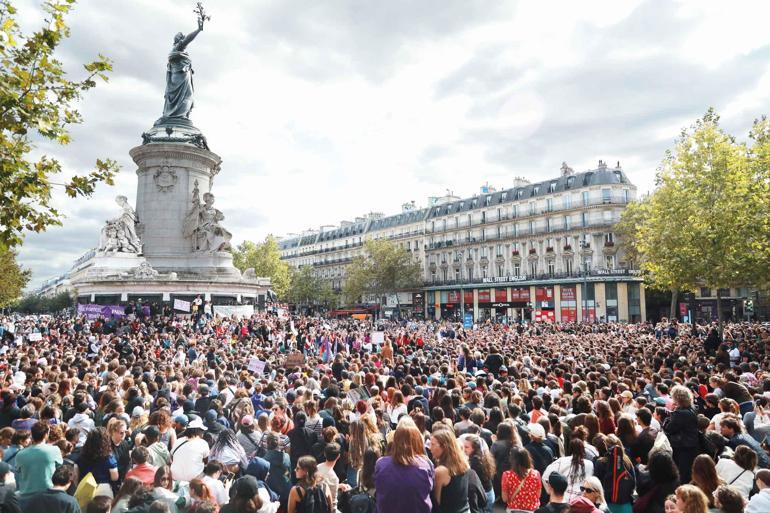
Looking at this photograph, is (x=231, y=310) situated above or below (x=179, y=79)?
below

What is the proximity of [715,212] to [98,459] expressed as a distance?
1079 inches

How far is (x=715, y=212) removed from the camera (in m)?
25.4

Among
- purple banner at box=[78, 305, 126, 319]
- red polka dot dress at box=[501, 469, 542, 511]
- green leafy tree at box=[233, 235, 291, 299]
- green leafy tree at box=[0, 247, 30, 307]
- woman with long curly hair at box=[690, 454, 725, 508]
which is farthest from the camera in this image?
green leafy tree at box=[233, 235, 291, 299]

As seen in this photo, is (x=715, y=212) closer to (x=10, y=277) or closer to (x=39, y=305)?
(x=10, y=277)

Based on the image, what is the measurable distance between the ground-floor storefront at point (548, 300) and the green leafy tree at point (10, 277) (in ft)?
144

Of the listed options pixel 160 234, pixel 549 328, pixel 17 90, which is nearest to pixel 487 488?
pixel 17 90

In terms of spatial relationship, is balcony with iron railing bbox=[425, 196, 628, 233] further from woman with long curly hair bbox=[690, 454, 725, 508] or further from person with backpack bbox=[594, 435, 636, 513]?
woman with long curly hair bbox=[690, 454, 725, 508]

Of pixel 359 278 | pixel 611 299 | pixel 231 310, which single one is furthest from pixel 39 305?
pixel 611 299

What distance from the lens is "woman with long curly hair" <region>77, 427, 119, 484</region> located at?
611 cm

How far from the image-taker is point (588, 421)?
24.0 ft

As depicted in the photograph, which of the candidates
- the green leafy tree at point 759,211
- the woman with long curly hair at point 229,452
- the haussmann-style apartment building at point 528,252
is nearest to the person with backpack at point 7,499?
the woman with long curly hair at point 229,452

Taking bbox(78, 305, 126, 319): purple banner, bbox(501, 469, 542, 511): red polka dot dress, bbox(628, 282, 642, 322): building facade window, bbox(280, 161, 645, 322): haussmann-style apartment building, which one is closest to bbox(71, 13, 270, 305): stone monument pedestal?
bbox(78, 305, 126, 319): purple banner

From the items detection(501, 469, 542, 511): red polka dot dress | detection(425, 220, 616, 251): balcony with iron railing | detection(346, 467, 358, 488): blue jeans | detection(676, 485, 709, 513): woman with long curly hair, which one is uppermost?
detection(425, 220, 616, 251): balcony with iron railing

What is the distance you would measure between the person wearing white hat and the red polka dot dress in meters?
3.54
